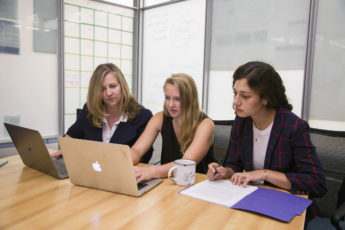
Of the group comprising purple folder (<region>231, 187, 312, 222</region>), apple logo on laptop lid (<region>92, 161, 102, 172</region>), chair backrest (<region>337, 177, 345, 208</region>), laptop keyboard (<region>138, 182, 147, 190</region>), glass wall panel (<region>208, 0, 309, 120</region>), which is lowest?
chair backrest (<region>337, 177, 345, 208</region>)

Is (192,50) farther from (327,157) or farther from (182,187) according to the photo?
(182,187)

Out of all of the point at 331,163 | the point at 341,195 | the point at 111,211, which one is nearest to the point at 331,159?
the point at 331,163

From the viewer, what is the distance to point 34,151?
1319mm

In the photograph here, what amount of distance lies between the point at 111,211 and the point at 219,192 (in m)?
0.43

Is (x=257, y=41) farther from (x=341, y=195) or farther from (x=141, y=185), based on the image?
(x=141, y=185)

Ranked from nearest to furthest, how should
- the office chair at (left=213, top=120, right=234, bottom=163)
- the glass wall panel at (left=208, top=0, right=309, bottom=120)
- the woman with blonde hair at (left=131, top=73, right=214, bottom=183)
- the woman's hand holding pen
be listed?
the woman's hand holding pen, the woman with blonde hair at (left=131, top=73, right=214, bottom=183), the office chair at (left=213, top=120, right=234, bottom=163), the glass wall panel at (left=208, top=0, right=309, bottom=120)

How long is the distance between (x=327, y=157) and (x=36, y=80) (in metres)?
2.91

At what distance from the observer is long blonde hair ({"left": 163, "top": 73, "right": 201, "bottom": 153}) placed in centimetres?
164

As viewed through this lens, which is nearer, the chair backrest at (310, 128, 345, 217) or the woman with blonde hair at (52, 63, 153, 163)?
the chair backrest at (310, 128, 345, 217)

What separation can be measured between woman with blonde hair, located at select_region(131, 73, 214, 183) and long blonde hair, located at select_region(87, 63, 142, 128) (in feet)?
0.69

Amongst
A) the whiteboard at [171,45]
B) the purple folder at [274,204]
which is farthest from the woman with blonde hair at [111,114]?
the whiteboard at [171,45]

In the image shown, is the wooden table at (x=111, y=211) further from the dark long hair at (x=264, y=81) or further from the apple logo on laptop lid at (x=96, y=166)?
the dark long hair at (x=264, y=81)

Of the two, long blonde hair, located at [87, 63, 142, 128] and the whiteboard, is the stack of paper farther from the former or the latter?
the whiteboard

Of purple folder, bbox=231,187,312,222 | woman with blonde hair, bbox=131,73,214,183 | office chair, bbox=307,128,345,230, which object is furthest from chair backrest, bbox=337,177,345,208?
woman with blonde hair, bbox=131,73,214,183
